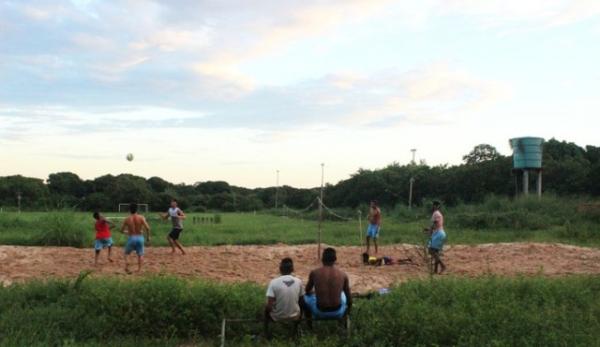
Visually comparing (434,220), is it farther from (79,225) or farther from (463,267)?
(79,225)

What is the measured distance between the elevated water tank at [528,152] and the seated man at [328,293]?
92.7 feet

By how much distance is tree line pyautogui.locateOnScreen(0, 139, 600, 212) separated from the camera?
4922cm

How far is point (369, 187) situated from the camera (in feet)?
230

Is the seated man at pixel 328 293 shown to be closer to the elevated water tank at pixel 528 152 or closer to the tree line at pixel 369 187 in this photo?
the elevated water tank at pixel 528 152

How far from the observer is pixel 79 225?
67.0 feet

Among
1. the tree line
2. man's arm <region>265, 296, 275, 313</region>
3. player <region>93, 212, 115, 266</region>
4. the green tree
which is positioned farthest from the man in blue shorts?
the green tree

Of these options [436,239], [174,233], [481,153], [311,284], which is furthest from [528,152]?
[481,153]

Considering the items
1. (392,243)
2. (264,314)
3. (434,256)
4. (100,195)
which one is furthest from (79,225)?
(100,195)

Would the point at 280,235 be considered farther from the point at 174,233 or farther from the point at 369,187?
the point at 369,187

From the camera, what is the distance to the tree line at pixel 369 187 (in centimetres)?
4922

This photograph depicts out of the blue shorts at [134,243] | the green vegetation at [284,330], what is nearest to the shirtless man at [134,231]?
the blue shorts at [134,243]

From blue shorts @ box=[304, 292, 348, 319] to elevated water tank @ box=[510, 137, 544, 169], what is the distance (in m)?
28.3

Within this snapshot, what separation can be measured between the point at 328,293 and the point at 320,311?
0.99 feet

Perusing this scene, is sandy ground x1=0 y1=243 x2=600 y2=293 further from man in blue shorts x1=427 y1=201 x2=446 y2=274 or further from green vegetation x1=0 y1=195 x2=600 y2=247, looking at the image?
green vegetation x1=0 y1=195 x2=600 y2=247
